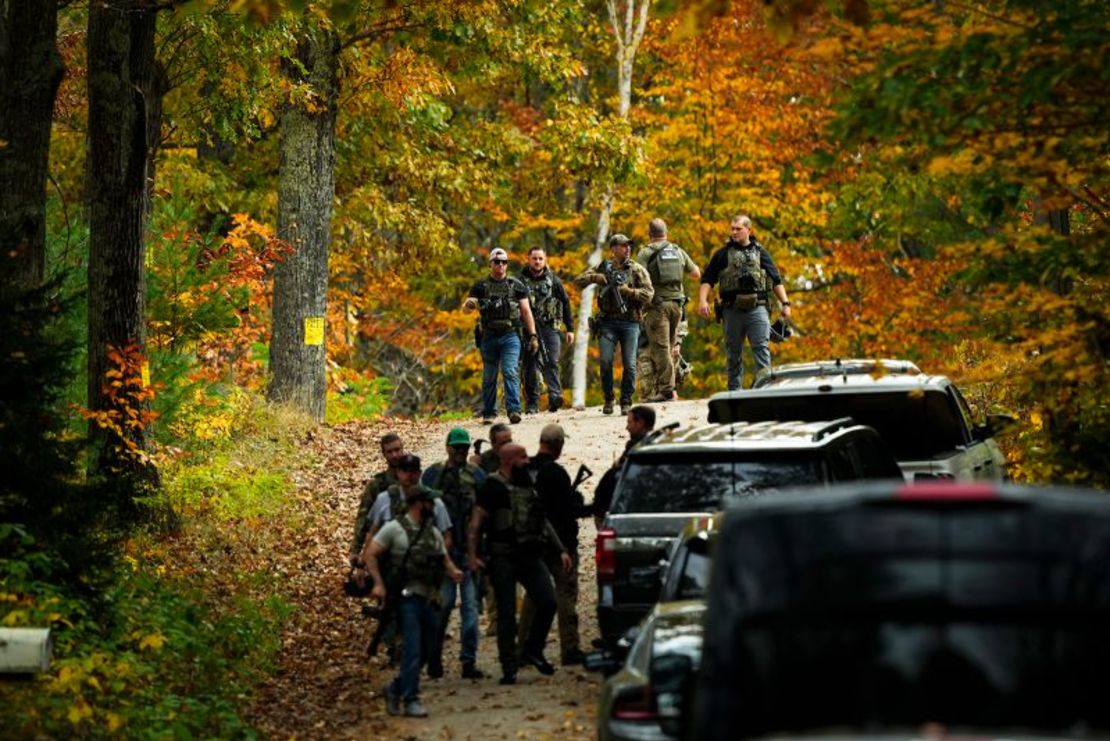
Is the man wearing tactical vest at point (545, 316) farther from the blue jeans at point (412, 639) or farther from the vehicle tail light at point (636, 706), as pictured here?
the vehicle tail light at point (636, 706)

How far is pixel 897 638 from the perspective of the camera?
5.56 m

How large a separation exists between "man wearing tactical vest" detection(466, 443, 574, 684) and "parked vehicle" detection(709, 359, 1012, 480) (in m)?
1.58

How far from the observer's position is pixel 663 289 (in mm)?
25562

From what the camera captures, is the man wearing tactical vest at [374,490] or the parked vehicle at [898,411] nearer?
the parked vehicle at [898,411]

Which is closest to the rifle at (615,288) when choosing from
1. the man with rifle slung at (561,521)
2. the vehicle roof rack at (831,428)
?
the man with rifle slung at (561,521)

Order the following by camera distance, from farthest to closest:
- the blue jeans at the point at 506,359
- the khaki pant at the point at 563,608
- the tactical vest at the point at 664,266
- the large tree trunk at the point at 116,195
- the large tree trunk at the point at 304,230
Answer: the large tree trunk at the point at 304,230 < the tactical vest at the point at 664,266 < the blue jeans at the point at 506,359 < the large tree trunk at the point at 116,195 < the khaki pant at the point at 563,608

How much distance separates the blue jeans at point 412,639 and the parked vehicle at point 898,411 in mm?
2721

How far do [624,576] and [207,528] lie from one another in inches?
315

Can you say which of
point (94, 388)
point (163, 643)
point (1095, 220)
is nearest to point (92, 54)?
point (94, 388)

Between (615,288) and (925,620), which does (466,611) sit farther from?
(925,620)

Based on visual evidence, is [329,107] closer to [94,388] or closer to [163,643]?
[94,388]

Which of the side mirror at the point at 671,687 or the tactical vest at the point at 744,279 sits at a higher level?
the tactical vest at the point at 744,279

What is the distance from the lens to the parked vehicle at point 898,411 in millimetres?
15180

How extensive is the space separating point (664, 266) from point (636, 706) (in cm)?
1668
